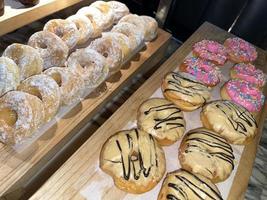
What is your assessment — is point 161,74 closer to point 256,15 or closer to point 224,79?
point 224,79

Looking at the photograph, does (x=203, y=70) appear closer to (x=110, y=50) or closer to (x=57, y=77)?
(x=110, y=50)

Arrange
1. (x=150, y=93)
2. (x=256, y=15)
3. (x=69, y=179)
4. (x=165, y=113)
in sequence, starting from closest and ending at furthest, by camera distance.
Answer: (x=69, y=179) < (x=165, y=113) < (x=150, y=93) < (x=256, y=15)

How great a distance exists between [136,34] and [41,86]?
2.11 ft

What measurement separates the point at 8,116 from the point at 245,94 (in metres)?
1.11

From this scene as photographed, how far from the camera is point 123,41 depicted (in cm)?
156

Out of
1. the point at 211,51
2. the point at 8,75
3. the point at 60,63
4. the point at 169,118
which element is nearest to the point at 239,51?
the point at 211,51

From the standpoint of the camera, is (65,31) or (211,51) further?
(211,51)

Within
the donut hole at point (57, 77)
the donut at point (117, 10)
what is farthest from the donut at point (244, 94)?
the donut hole at point (57, 77)

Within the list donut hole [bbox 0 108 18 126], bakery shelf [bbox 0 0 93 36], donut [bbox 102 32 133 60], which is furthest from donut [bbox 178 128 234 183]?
bakery shelf [bbox 0 0 93 36]

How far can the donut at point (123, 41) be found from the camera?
154cm

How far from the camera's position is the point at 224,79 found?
1.73 m

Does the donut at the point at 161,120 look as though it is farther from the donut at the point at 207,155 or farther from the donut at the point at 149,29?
the donut at the point at 149,29

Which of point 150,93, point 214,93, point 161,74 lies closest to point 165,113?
point 150,93

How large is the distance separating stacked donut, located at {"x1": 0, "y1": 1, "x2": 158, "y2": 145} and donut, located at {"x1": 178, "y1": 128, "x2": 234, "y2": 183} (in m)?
0.49
